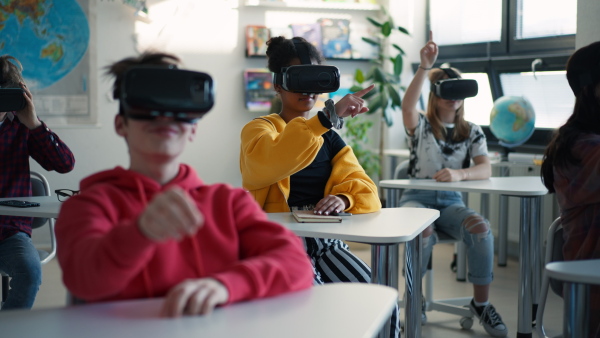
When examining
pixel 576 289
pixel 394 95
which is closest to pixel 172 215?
pixel 576 289

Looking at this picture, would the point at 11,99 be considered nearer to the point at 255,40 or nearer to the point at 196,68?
the point at 196,68

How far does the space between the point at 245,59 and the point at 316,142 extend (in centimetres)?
351

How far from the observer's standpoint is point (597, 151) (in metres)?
2.12

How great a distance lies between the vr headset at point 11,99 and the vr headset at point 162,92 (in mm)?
1699

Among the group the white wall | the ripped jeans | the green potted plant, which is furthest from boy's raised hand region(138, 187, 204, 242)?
the green potted plant

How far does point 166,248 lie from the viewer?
1183 mm

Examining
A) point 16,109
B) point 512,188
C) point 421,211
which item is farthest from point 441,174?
point 16,109

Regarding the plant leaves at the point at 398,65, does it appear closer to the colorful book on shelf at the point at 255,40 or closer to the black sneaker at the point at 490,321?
the colorful book on shelf at the point at 255,40

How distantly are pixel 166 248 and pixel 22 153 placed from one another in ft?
6.21

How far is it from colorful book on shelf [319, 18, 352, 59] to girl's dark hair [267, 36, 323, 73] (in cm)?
330

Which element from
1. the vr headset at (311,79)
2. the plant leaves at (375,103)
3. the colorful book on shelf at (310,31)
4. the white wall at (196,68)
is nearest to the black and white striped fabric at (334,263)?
the vr headset at (311,79)

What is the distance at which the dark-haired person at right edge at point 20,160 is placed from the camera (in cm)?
260

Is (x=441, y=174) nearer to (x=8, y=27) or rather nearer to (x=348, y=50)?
(x=348, y=50)

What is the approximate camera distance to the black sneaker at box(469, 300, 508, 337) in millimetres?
3217
